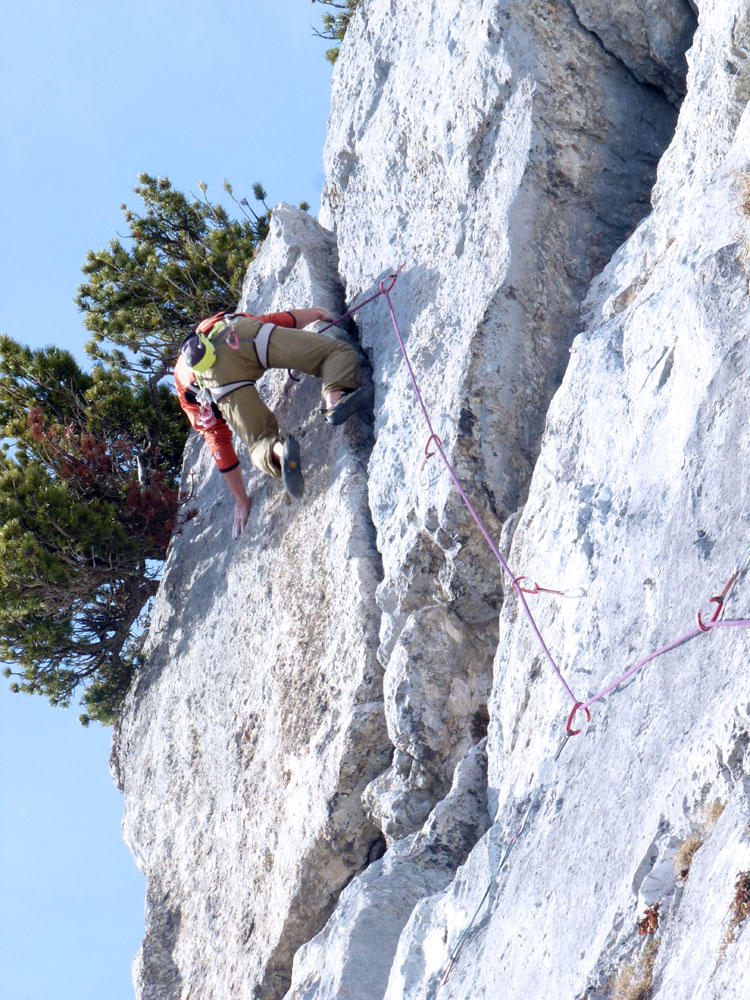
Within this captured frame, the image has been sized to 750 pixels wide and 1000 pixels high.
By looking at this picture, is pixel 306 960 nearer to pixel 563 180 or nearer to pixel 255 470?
pixel 255 470

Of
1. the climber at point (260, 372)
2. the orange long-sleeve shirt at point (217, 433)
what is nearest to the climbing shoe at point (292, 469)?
the climber at point (260, 372)

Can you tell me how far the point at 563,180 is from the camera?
6.09 m

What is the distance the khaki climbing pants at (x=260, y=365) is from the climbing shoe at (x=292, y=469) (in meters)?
0.20

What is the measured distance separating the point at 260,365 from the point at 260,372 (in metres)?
0.06

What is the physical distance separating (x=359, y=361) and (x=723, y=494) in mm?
3286

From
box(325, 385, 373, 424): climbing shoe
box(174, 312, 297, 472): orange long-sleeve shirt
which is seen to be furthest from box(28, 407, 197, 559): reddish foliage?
box(325, 385, 373, 424): climbing shoe

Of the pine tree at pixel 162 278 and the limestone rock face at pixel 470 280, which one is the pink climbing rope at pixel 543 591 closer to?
the limestone rock face at pixel 470 280

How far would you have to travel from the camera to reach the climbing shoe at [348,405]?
653 centimetres

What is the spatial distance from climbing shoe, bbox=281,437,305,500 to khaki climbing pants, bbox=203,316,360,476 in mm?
201

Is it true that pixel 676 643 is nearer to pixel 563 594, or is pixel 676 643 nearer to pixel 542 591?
pixel 563 594

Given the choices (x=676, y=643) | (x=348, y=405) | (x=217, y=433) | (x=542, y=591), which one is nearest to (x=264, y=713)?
(x=217, y=433)

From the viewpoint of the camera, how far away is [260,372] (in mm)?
7062

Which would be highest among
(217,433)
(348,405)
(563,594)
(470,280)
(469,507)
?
(217,433)

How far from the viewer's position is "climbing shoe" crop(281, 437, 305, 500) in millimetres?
6547
